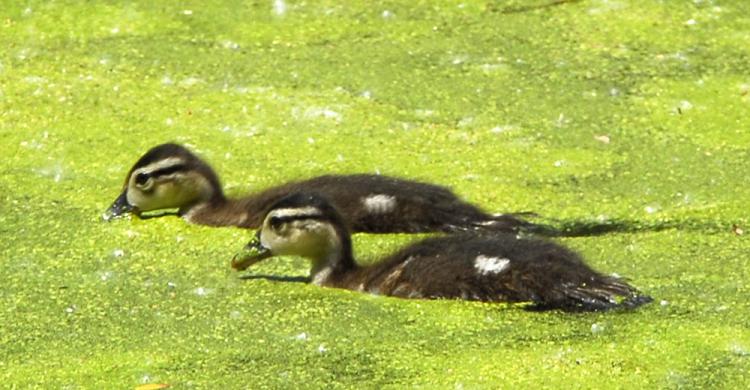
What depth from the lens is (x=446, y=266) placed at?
Answer: 6.10 m

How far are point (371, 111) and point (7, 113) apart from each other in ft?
5.52

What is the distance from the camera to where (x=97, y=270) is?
6410 mm

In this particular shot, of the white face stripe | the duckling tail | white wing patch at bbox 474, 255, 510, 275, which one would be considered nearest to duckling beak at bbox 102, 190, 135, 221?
the white face stripe

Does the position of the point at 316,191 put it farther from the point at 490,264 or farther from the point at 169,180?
the point at 490,264

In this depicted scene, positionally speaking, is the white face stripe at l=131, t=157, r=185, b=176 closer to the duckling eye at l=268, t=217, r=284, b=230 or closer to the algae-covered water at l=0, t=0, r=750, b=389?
the algae-covered water at l=0, t=0, r=750, b=389

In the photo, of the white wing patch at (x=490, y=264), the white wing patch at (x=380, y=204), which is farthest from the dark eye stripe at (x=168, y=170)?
the white wing patch at (x=490, y=264)

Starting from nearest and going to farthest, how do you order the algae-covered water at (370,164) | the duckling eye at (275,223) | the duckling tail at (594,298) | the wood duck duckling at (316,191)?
the algae-covered water at (370,164) → the duckling tail at (594,298) → the duckling eye at (275,223) → the wood duck duckling at (316,191)

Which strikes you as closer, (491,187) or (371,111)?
(491,187)

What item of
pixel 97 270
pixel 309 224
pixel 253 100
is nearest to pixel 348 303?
pixel 309 224

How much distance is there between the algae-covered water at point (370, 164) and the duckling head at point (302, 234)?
0.10 metres

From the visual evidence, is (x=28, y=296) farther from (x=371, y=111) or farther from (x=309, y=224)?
(x=371, y=111)

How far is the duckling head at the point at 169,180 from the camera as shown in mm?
7137

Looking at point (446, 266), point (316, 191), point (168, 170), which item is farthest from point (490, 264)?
point (168, 170)

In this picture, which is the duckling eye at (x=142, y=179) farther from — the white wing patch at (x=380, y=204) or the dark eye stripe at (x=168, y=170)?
the white wing patch at (x=380, y=204)
